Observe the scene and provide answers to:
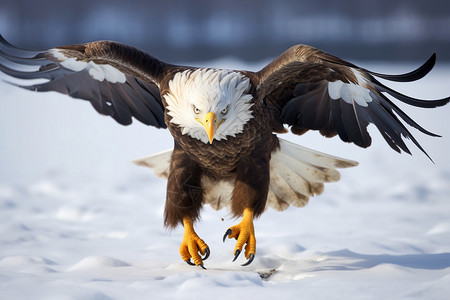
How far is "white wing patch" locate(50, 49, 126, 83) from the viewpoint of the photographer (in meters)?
3.03

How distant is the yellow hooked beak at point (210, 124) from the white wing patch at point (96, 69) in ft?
3.05

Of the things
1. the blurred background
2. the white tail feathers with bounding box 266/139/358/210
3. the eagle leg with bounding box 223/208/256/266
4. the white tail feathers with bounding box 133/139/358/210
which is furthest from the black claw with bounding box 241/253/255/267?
the blurred background

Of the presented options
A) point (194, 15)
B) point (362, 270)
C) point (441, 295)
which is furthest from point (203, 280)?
point (194, 15)

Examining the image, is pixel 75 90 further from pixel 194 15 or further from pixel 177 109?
pixel 194 15

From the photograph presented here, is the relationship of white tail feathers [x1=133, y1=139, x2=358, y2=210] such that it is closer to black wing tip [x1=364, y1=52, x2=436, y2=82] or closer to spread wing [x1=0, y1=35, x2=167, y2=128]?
spread wing [x1=0, y1=35, x2=167, y2=128]

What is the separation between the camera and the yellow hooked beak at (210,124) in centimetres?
236

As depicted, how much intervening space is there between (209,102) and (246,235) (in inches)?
26.3

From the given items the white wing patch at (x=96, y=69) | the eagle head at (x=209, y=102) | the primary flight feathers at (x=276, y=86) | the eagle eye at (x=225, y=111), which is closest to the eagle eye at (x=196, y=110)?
the eagle head at (x=209, y=102)

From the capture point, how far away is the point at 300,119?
3.02 meters

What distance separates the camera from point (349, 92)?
2.84 meters

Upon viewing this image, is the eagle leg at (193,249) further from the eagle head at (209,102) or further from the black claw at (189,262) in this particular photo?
the eagle head at (209,102)

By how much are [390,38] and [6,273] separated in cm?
475

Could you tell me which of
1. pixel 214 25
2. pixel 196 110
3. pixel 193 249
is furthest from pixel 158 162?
pixel 214 25

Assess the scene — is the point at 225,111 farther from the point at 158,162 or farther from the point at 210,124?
the point at 158,162
